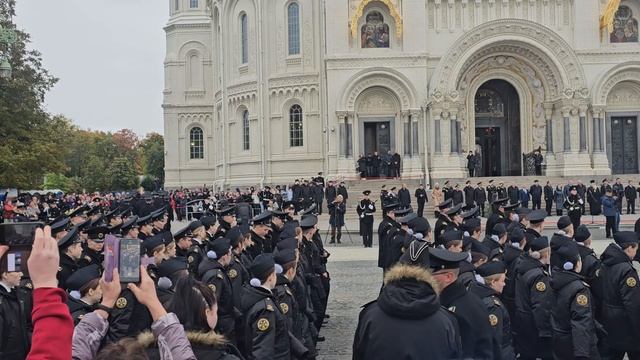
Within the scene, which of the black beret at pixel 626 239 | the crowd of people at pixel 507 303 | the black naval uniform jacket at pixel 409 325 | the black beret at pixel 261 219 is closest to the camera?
the black naval uniform jacket at pixel 409 325

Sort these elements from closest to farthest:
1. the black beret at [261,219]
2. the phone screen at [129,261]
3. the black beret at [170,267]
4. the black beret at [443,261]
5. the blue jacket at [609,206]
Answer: the phone screen at [129,261] < the black beret at [443,261] < the black beret at [170,267] < the black beret at [261,219] < the blue jacket at [609,206]

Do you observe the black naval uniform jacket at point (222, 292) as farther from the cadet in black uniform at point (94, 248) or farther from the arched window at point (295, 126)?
the arched window at point (295, 126)

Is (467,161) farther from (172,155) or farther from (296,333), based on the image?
(296,333)

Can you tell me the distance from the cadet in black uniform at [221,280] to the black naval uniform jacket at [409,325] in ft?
8.16

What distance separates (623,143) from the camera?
140ft

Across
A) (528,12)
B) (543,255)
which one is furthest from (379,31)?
(543,255)

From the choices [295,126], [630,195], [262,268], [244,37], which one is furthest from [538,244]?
[244,37]

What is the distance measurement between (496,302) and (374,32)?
36760mm

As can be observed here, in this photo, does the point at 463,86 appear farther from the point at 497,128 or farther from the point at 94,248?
the point at 94,248

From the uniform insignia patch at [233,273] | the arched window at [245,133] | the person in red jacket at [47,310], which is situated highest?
the arched window at [245,133]

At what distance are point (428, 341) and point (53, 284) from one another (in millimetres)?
2432

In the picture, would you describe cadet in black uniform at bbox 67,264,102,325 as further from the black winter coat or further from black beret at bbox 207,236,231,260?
the black winter coat

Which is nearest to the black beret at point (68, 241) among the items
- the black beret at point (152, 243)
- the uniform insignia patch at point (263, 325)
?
the black beret at point (152, 243)

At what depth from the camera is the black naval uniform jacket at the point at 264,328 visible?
600cm
